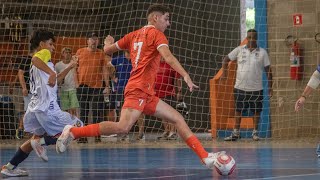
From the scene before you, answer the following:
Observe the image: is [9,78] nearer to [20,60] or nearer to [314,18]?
[20,60]

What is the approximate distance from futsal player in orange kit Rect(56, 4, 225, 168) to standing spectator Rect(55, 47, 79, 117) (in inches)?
331

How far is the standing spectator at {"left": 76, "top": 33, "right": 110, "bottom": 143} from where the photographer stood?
62.5 ft

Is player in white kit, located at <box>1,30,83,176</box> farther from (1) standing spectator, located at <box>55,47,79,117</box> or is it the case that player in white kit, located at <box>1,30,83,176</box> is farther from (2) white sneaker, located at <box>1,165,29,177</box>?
(1) standing spectator, located at <box>55,47,79,117</box>

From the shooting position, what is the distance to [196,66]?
22969 millimetres

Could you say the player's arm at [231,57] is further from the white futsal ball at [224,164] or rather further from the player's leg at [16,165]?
the white futsal ball at [224,164]

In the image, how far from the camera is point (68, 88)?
19.4m

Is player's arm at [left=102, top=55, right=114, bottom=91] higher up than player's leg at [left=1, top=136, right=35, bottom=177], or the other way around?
player's arm at [left=102, top=55, right=114, bottom=91]

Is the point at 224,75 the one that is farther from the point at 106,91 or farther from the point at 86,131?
the point at 86,131

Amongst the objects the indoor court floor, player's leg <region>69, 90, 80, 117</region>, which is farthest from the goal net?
the indoor court floor

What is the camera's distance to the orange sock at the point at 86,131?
10.6 m

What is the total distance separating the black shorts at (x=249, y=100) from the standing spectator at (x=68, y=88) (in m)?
3.36

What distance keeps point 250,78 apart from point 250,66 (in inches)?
9.7

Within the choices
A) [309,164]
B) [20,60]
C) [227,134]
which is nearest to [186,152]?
[309,164]

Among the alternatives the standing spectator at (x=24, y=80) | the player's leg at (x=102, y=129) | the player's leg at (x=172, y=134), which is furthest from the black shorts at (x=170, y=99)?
the player's leg at (x=102, y=129)
